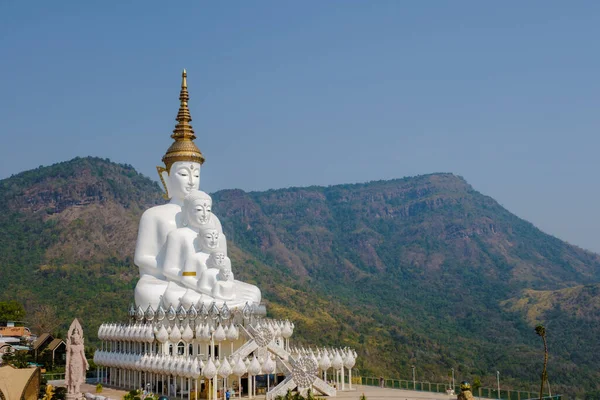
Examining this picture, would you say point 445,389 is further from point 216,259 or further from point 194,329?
point 216,259

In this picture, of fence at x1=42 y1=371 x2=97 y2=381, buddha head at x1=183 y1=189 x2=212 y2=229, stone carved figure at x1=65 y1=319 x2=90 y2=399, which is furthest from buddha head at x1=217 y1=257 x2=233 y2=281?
fence at x1=42 y1=371 x2=97 y2=381

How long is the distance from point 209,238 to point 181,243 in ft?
5.09

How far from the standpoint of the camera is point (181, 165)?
126 ft

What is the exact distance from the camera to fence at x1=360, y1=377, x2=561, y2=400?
31.8m

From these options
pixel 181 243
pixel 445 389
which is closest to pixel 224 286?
pixel 181 243

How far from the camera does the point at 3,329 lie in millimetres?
54375

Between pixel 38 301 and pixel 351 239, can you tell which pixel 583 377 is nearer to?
pixel 38 301

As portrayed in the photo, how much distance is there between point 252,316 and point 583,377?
29968 millimetres

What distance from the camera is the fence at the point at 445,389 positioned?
31828 millimetres

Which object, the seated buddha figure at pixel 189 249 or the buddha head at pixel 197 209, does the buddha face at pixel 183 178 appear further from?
the buddha head at pixel 197 209

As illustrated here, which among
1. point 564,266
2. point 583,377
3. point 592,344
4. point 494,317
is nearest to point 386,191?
point 564,266

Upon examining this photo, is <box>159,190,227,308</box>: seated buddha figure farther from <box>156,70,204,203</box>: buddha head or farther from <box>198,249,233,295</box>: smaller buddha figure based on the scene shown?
<box>156,70,204,203</box>: buddha head

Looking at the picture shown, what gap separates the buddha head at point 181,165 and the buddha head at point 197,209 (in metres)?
1.81

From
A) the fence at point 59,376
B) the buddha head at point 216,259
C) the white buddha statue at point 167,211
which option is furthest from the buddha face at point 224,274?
the fence at point 59,376
